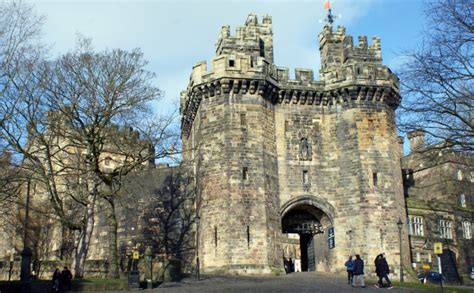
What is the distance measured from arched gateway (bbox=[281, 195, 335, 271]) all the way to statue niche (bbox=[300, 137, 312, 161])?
1.99 metres

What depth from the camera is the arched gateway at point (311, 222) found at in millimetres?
30281

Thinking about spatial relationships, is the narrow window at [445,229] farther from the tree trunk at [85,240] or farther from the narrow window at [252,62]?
the tree trunk at [85,240]

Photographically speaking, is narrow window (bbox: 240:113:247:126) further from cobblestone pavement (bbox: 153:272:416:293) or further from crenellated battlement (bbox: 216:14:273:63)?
cobblestone pavement (bbox: 153:272:416:293)

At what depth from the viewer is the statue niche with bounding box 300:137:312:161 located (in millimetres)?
30875

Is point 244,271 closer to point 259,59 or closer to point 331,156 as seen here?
point 331,156

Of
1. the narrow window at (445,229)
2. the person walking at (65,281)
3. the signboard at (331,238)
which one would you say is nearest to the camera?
the person walking at (65,281)

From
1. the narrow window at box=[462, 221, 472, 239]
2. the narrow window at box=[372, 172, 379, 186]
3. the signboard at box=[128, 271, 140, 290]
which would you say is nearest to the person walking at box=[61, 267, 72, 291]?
the signboard at box=[128, 271, 140, 290]

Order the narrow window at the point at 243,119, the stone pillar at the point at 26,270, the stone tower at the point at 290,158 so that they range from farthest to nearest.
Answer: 1. the narrow window at the point at 243,119
2. the stone tower at the point at 290,158
3. the stone pillar at the point at 26,270

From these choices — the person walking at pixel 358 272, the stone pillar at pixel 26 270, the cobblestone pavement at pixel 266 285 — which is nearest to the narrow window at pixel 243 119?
the cobblestone pavement at pixel 266 285

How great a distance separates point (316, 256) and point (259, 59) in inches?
413

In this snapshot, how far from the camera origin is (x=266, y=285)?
2208 centimetres

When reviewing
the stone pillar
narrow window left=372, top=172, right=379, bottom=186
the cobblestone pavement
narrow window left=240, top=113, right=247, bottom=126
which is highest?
narrow window left=240, top=113, right=247, bottom=126

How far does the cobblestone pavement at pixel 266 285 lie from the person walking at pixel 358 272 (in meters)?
0.34

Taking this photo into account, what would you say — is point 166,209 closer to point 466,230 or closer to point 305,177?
point 305,177
